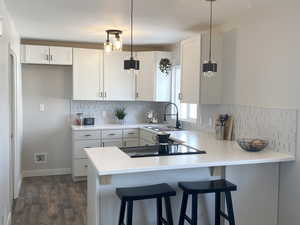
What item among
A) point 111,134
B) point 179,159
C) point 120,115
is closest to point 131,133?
point 111,134

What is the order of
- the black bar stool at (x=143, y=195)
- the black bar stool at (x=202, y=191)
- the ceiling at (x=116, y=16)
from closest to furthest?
the black bar stool at (x=143, y=195)
the black bar stool at (x=202, y=191)
the ceiling at (x=116, y=16)

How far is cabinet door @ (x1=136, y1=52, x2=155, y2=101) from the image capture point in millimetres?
5348

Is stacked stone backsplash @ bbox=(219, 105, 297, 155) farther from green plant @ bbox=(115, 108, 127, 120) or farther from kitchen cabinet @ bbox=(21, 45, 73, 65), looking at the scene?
kitchen cabinet @ bbox=(21, 45, 73, 65)

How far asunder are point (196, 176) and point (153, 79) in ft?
9.19

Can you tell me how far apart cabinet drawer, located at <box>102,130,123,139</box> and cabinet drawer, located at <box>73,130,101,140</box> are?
9cm

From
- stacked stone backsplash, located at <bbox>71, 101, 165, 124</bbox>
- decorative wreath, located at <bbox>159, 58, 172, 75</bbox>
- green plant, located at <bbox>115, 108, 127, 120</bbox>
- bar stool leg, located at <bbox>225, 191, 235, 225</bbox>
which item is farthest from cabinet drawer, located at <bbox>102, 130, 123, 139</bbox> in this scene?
bar stool leg, located at <bbox>225, 191, 235, 225</bbox>

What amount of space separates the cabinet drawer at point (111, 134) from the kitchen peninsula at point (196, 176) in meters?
2.21

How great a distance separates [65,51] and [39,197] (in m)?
2.35

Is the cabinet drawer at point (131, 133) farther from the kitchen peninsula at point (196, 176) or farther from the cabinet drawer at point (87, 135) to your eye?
the kitchen peninsula at point (196, 176)

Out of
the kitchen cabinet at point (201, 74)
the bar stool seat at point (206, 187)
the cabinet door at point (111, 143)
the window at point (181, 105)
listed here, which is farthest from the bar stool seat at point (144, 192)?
the cabinet door at point (111, 143)

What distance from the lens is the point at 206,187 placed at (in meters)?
2.47

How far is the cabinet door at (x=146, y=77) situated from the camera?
5.35 metres

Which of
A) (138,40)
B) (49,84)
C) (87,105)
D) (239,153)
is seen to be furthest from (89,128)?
(239,153)

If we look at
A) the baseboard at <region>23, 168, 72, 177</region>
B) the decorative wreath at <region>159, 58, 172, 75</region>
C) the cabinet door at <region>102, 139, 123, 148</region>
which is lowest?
the baseboard at <region>23, 168, 72, 177</region>
